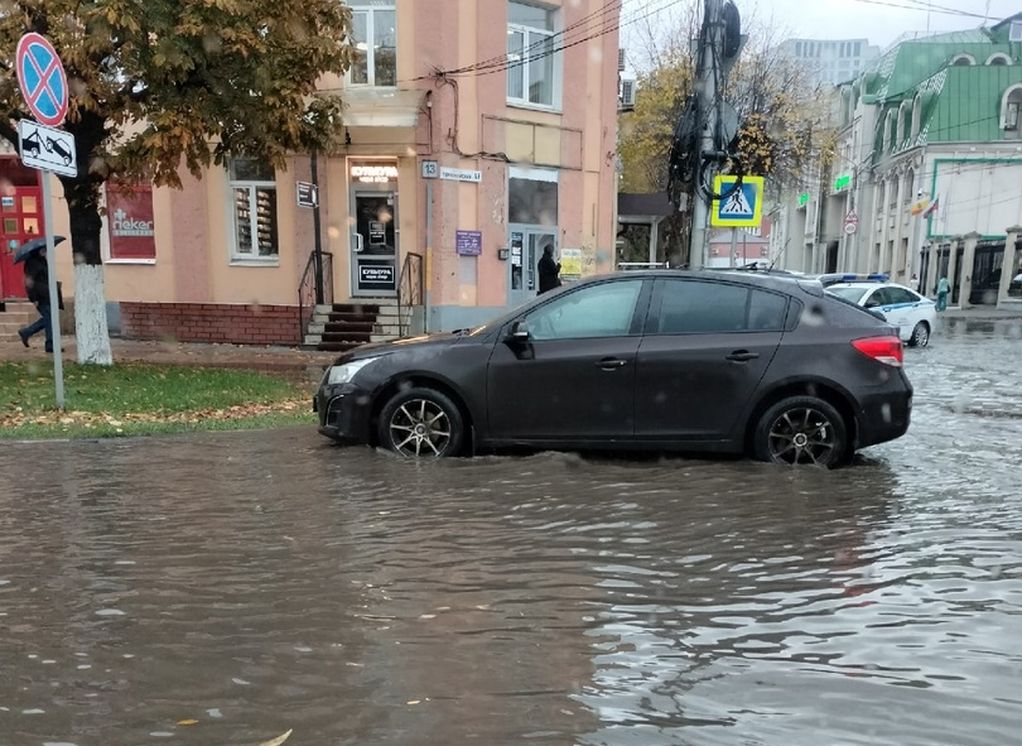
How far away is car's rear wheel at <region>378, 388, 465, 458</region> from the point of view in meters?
6.39

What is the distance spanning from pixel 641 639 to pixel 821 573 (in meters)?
1.28

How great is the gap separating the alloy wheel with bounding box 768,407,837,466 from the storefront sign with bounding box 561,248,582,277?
11.7 m

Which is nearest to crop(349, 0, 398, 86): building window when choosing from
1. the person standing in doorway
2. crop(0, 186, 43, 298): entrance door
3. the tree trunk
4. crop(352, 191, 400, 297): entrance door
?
crop(352, 191, 400, 297): entrance door

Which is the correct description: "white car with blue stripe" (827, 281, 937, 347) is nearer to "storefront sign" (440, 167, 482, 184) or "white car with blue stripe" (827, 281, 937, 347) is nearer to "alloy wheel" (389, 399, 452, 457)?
"storefront sign" (440, 167, 482, 184)

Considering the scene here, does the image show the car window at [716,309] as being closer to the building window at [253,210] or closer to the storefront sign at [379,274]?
the storefront sign at [379,274]

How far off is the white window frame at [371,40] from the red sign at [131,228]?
5177 millimetres

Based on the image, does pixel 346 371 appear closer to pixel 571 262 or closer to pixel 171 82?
pixel 171 82

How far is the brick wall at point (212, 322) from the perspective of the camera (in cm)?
1614

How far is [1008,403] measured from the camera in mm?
9750

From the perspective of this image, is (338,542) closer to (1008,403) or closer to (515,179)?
(1008,403)

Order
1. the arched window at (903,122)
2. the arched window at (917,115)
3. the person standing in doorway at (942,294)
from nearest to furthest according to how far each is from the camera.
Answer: the person standing in doorway at (942,294) → the arched window at (917,115) → the arched window at (903,122)

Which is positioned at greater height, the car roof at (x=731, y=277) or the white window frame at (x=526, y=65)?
the white window frame at (x=526, y=65)

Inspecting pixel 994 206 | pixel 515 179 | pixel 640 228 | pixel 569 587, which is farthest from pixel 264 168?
pixel 994 206

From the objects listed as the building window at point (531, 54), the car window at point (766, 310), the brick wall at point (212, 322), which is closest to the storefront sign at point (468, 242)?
the building window at point (531, 54)
